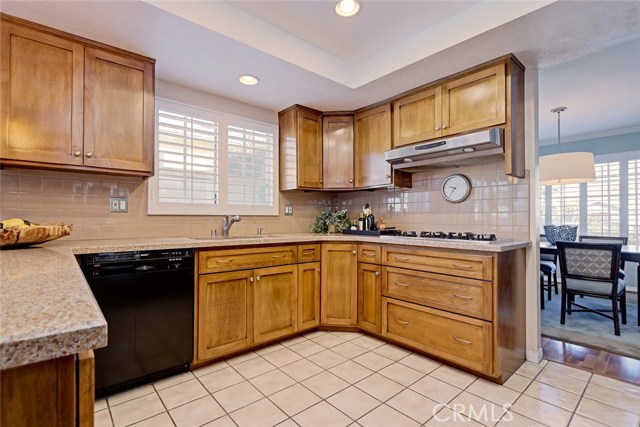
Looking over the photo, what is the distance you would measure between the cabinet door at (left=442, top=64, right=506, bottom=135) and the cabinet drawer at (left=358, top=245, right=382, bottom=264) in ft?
3.77

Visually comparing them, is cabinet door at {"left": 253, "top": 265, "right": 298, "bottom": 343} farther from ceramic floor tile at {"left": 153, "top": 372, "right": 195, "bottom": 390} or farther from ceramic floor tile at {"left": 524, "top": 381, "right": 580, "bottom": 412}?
ceramic floor tile at {"left": 524, "top": 381, "right": 580, "bottom": 412}


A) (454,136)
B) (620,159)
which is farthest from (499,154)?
(620,159)

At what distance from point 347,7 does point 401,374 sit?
8.22 feet

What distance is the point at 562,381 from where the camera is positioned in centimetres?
212

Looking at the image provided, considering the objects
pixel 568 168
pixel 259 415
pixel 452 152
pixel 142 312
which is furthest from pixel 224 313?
pixel 568 168

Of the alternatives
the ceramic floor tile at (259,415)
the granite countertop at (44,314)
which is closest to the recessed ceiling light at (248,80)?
the granite countertop at (44,314)

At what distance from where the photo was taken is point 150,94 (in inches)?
91.0

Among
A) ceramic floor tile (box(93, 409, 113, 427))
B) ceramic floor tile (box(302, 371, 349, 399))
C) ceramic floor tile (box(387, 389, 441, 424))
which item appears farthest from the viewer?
ceramic floor tile (box(302, 371, 349, 399))

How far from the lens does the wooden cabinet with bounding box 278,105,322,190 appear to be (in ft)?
10.9

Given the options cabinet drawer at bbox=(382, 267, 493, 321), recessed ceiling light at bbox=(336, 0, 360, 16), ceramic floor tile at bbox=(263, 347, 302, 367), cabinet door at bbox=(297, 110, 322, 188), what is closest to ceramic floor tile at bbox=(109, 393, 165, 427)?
ceramic floor tile at bbox=(263, 347, 302, 367)

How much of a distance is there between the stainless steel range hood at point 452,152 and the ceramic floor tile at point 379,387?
1759mm

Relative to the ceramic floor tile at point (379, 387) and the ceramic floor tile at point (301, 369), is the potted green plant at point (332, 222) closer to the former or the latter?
the ceramic floor tile at point (301, 369)

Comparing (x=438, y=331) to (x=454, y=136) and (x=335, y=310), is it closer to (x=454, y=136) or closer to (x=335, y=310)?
(x=335, y=310)

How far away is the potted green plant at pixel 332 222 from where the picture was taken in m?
3.49
